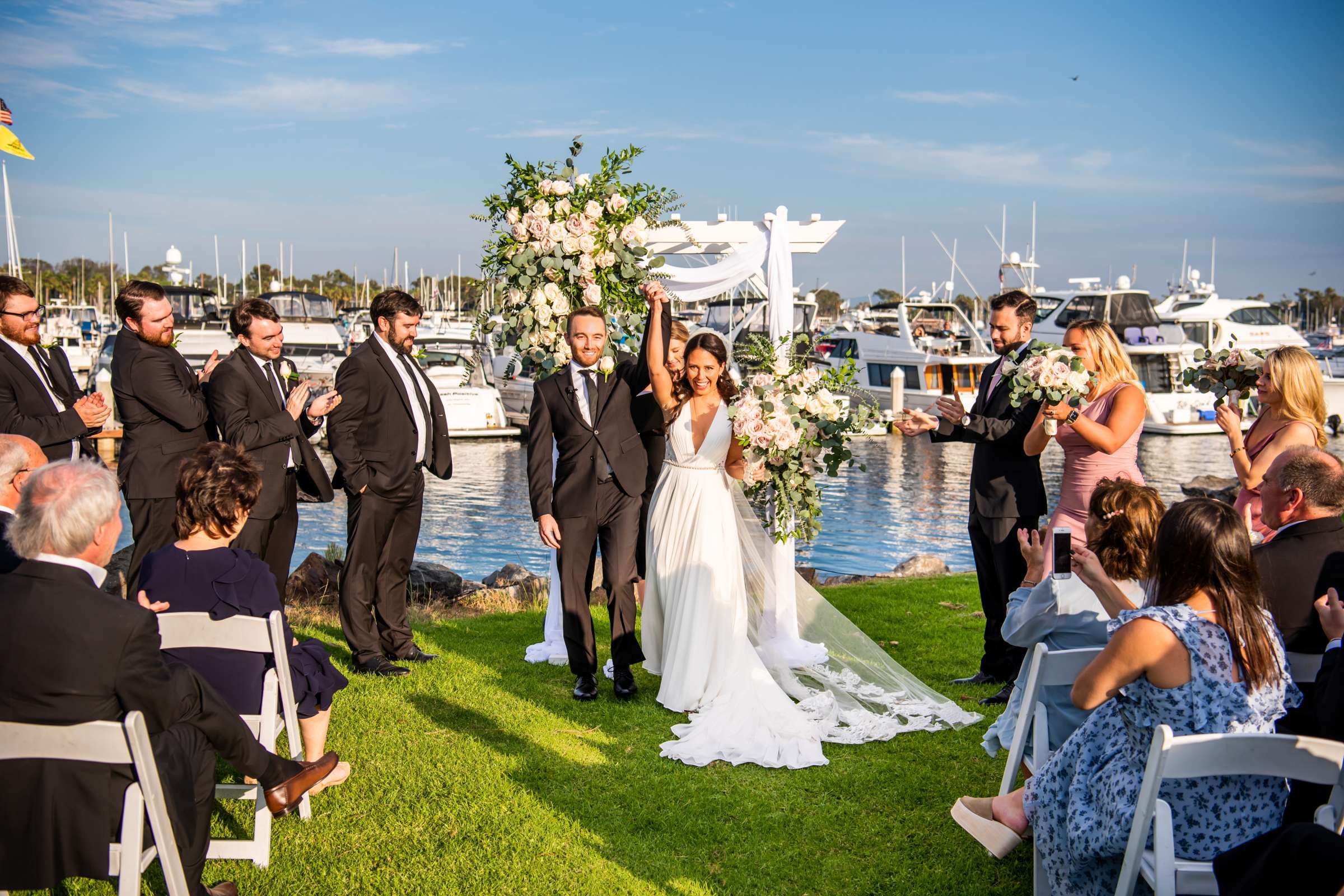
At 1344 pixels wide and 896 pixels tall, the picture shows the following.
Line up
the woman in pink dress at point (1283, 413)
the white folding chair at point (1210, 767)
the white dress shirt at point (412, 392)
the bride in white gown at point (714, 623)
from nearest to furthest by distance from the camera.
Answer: the white folding chair at point (1210, 767) < the woman in pink dress at point (1283, 413) < the bride in white gown at point (714, 623) < the white dress shirt at point (412, 392)

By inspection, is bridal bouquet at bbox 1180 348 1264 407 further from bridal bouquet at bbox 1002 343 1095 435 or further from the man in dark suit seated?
the man in dark suit seated

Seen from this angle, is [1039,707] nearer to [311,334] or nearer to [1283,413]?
[1283,413]

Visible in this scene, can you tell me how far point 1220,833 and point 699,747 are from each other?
2.60 meters

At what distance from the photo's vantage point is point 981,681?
20.7 ft

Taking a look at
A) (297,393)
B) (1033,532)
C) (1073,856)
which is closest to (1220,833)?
(1073,856)

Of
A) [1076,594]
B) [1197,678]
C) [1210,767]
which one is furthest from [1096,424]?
[1210,767]

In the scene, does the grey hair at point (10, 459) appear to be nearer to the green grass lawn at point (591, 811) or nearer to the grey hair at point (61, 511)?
the grey hair at point (61, 511)

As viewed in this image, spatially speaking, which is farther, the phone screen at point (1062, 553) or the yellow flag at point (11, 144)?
the yellow flag at point (11, 144)

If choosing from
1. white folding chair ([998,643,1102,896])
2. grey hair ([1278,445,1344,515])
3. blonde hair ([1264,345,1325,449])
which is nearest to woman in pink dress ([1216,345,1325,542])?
blonde hair ([1264,345,1325,449])

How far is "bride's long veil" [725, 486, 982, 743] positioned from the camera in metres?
5.51

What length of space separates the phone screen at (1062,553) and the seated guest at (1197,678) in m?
1.00

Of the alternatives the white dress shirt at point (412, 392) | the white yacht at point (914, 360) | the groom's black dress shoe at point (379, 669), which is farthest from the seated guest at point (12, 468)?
the white yacht at point (914, 360)

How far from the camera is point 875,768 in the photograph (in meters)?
4.96

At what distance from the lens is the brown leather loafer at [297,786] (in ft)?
12.1
